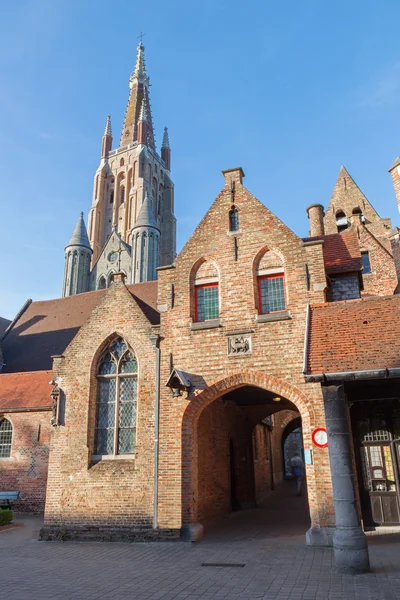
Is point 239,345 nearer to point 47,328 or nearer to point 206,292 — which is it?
point 206,292

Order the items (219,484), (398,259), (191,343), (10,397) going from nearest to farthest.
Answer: (191,343)
(219,484)
(10,397)
(398,259)

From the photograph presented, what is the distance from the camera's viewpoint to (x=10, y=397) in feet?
60.8

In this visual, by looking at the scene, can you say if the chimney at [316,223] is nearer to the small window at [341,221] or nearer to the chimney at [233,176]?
the small window at [341,221]

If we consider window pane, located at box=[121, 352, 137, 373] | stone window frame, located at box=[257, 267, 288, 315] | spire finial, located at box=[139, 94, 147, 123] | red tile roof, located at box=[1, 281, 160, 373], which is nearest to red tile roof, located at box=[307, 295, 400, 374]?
stone window frame, located at box=[257, 267, 288, 315]

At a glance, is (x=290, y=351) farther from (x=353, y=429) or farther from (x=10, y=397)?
(x=10, y=397)

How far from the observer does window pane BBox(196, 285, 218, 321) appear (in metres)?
13.3

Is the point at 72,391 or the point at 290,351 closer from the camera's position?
the point at 290,351

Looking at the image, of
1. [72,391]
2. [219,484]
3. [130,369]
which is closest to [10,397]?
[72,391]

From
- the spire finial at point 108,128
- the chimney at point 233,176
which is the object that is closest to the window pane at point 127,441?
the chimney at point 233,176

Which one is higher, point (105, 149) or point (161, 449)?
point (105, 149)

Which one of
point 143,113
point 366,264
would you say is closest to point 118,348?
point 366,264

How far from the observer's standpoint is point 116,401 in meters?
13.6

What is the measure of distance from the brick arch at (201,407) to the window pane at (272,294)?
6.19 feet

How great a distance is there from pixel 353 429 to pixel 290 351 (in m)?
2.67
